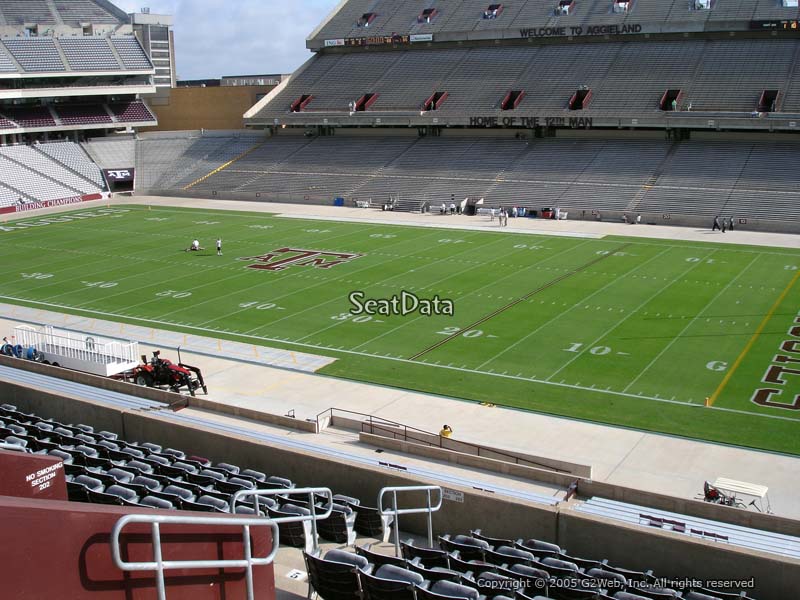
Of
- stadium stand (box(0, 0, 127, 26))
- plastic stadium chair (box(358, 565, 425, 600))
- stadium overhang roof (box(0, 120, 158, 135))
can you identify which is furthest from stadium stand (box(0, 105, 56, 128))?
plastic stadium chair (box(358, 565, 425, 600))

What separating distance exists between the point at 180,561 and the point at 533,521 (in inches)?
230

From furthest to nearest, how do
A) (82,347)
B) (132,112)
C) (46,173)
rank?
(132,112), (46,173), (82,347)

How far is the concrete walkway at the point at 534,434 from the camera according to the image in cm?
1520

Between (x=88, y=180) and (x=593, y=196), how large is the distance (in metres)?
35.1

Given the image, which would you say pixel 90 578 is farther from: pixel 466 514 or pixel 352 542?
pixel 466 514

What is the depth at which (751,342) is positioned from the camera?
23.5 m

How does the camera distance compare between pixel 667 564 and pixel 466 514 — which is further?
pixel 466 514

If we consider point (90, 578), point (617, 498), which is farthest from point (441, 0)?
point (90, 578)

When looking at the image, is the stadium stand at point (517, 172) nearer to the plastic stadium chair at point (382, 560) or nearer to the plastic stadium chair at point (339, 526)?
the plastic stadium chair at point (339, 526)

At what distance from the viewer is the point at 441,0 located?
6838 centimetres

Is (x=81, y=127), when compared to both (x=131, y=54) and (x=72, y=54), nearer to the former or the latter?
(x=72, y=54)

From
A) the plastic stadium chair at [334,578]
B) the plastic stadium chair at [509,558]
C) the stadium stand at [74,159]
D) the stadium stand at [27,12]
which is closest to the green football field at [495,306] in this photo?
the plastic stadium chair at [509,558]

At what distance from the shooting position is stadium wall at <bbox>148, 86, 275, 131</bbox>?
6975 centimetres

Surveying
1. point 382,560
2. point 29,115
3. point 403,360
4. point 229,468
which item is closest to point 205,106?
point 29,115
